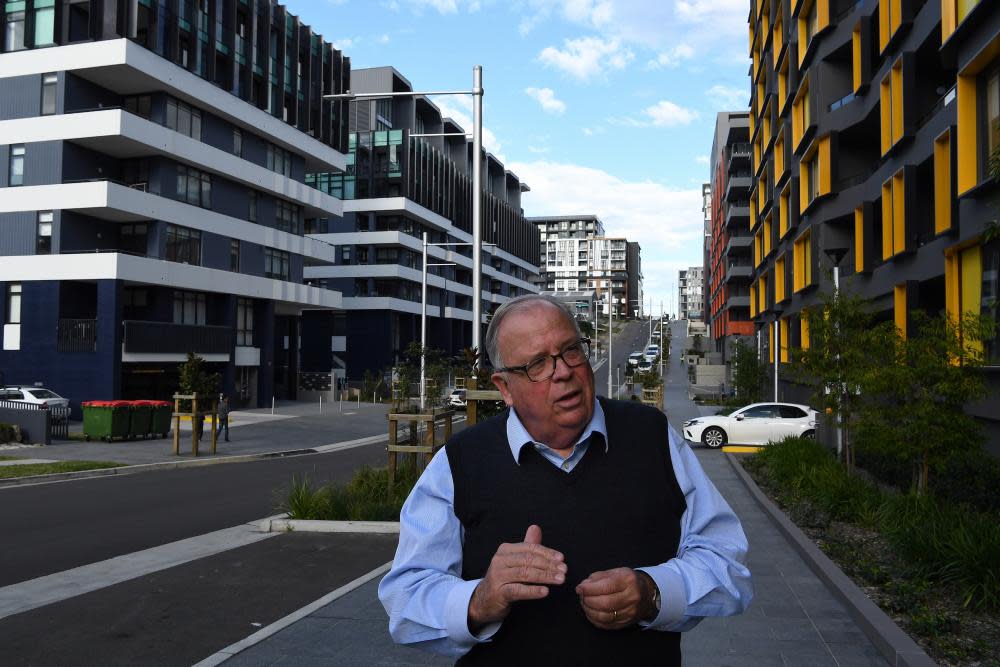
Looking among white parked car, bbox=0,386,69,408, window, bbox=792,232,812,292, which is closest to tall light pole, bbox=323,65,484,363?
window, bbox=792,232,812,292

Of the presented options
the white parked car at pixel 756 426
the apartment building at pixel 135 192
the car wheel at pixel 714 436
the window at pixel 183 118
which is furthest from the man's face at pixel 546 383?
the window at pixel 183 118

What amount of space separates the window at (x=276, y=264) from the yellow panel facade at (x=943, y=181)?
37130 mm

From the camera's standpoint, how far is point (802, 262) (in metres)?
35.1

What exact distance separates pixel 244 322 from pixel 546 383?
46.3 m

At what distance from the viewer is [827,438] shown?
27438 millimetres

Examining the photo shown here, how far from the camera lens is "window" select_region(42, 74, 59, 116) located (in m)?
35.8

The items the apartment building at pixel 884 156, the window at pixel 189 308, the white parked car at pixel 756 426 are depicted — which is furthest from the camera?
the window at pixel 189 308

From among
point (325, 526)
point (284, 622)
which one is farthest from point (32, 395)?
point (284, 622)

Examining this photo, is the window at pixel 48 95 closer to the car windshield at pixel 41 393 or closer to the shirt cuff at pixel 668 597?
the car windshield at pixel 41 393

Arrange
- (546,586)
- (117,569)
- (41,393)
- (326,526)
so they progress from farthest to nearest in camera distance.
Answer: (41,393), (326,526), (117,569), (546,586)

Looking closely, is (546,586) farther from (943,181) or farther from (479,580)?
(943,181)

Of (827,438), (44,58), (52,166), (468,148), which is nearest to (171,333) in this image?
(52,166)

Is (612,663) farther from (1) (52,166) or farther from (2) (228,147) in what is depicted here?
(2) (228,147)

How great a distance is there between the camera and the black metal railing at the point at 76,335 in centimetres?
3562
